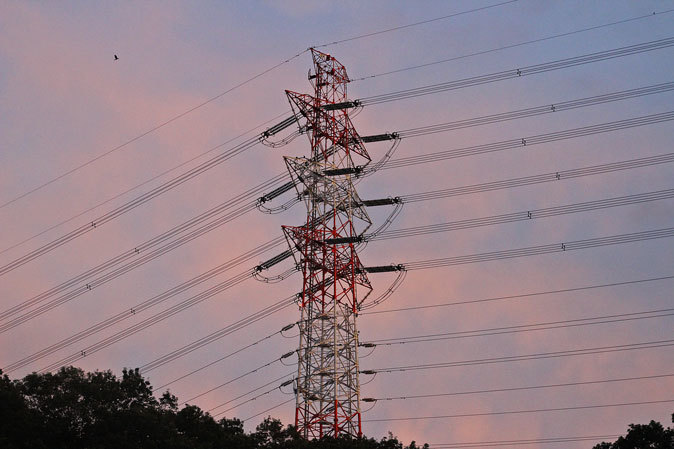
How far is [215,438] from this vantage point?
61094mm

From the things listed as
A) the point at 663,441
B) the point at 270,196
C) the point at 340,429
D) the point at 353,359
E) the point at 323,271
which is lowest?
the point at 663,441

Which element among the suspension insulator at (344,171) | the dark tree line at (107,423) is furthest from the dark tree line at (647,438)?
the suspension insulator at (344,171)

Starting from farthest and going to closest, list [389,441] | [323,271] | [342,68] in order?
[342,68]
[323,271]
[389,441]

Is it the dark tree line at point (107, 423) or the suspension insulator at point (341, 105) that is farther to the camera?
the suspension insulator at point (341, 105)

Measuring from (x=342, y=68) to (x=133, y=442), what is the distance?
33.0 m

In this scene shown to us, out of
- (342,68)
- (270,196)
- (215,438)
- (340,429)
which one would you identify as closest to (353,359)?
(340,429)

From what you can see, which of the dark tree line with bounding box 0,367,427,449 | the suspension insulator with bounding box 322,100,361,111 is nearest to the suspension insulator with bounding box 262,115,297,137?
the suspension insulator with bounding box 322,100,361,111

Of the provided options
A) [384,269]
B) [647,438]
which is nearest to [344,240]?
[384,269]

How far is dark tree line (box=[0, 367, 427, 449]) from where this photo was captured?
58.8 meters

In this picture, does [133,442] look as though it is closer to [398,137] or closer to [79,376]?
[79,376]

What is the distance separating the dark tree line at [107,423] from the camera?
5884cm

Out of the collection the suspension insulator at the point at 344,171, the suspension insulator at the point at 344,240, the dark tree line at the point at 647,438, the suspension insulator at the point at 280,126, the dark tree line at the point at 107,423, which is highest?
the suspension insulator at the point at 280,126

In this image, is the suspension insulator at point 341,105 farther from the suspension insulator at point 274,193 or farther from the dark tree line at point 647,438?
the dark tree line at point 647,438

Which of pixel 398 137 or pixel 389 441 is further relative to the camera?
pixel 398 137
